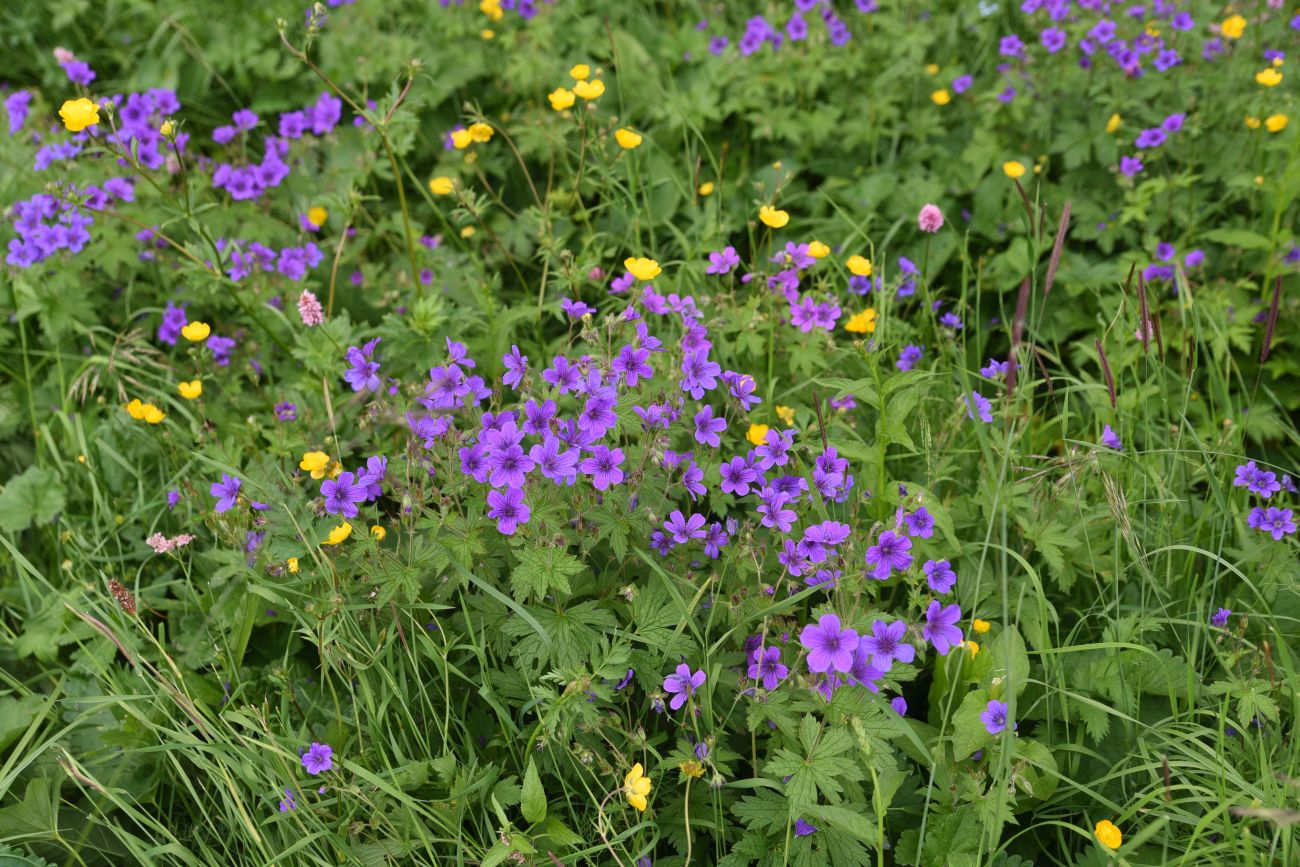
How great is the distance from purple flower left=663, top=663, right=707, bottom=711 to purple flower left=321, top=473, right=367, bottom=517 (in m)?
0.73

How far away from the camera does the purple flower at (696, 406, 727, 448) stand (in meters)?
2.15

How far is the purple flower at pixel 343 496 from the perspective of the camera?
2010 millimetres

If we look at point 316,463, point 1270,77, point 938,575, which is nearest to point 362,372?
point 316,463

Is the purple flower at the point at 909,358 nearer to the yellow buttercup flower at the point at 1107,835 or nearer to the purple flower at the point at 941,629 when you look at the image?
the purple flower at the point at 941,629

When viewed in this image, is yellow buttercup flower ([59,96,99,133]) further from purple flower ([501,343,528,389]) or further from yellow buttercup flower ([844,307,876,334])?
yellow buttercup flower ([844,307,876,334])

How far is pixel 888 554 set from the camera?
191cm

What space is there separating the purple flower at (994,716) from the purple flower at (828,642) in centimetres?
36

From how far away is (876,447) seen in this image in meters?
2.25

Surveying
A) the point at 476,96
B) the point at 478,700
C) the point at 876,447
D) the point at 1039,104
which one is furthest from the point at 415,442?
the point at 1039,104

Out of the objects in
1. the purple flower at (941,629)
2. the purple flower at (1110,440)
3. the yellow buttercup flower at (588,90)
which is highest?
the yellow buttercup flower at (588,90)

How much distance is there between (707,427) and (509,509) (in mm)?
511

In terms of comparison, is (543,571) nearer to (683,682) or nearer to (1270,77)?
(683,682)

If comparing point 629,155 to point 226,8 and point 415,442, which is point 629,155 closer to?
point 415,442

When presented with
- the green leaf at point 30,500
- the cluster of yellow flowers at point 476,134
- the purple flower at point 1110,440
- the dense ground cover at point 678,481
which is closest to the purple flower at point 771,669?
the dense ground cover at point 678,481
